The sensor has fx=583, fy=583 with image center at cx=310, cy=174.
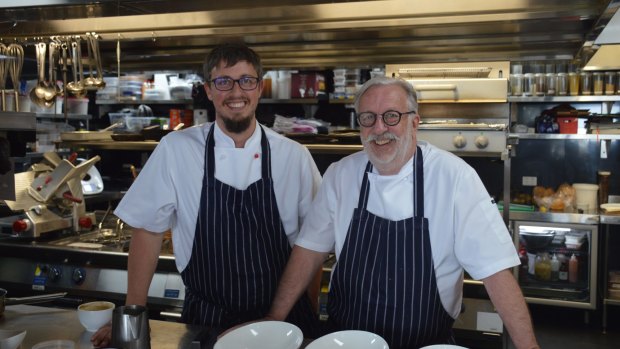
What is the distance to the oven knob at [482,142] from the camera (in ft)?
13.0

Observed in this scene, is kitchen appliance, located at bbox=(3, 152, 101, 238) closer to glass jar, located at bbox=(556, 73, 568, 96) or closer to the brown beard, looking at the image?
the brown beard

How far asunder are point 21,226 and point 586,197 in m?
4.90

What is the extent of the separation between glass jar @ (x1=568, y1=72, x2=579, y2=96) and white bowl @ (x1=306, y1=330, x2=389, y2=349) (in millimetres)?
4758

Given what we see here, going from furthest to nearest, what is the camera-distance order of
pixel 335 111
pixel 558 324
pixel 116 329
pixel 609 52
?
pixel 335 111 < pixel 558 324 < pixel 609 52 < pixel 116 329

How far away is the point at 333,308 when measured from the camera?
220cm

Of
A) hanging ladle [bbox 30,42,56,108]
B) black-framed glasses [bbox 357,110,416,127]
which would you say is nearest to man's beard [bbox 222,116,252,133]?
black-framed glasses [bbox 357,110,416,127]

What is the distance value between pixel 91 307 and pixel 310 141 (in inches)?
76.9

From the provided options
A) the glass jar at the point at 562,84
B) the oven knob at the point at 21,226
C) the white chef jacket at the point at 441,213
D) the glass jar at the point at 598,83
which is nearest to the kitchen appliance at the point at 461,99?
the glass jar at the point at 562,84

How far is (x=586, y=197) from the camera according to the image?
5.64 m

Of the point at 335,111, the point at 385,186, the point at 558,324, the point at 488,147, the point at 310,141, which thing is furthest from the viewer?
the point at 335,111

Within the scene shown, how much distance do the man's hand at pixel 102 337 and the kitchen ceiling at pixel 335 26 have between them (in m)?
1.17

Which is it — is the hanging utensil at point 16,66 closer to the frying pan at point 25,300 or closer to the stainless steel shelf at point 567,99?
the frying pan at point 25,300

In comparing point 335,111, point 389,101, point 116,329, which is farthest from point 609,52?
point 335,111

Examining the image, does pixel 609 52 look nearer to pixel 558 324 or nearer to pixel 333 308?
pixel 333 308
